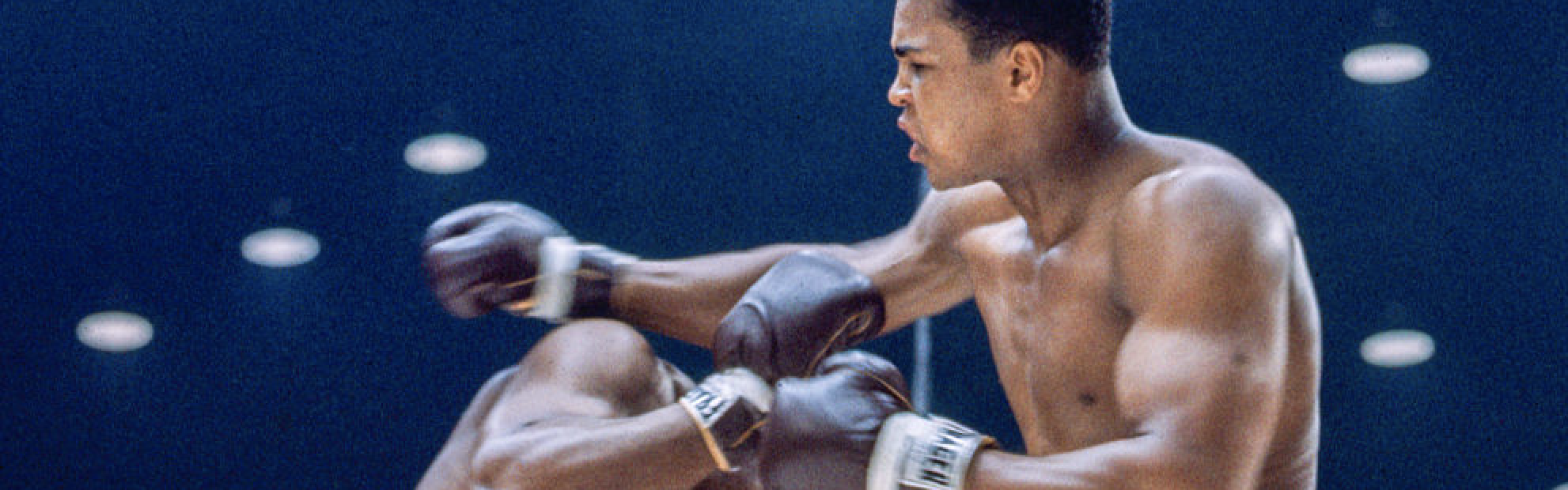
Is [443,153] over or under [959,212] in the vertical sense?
over

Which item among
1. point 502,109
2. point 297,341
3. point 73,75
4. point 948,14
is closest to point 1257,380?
point 948,14

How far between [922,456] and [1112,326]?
0.29 m

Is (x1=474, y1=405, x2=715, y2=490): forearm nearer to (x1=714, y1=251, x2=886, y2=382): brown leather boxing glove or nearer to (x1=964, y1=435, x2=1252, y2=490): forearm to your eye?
(x1=714, y1=251, x2=886, y2=382): brown leather boxing glove

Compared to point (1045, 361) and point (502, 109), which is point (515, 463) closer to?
point (1045, 361)

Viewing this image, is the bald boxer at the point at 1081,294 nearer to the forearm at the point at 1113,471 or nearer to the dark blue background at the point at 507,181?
the forearm at the point at 1113,471

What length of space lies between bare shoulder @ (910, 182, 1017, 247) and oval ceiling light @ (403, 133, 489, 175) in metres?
1.26

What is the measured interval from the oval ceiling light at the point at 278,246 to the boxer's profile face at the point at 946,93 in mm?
1730

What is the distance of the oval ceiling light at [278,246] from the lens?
3020 millimetres

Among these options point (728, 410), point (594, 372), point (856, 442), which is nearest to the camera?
point (856, 442)

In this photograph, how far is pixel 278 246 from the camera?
3.02m

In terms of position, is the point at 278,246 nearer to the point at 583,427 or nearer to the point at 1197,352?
the point at 583,427

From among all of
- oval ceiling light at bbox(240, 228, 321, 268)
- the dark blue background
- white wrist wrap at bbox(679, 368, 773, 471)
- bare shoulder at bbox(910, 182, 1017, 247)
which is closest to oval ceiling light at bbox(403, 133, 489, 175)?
the dark blue background

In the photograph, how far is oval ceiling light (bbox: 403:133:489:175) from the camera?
3.06m

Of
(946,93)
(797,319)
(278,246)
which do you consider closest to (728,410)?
(797,319)
